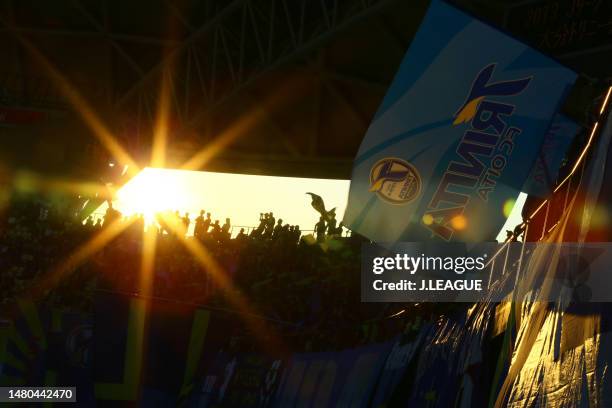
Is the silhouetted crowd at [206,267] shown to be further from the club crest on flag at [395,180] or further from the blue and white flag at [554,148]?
the blue and white flag at [554,148]

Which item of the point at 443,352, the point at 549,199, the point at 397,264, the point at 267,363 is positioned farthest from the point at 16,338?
the point at 549,199

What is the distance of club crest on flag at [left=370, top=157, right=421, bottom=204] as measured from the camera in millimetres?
9406

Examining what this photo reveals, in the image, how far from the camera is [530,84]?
8.82 m

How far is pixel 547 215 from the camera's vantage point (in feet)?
25.6

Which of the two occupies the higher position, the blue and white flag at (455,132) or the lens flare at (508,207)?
the blue and white flag at (455,132)

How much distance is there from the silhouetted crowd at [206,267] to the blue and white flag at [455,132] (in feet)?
4.57

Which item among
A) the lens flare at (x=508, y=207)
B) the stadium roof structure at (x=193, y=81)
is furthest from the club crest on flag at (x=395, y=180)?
the stadium roof structure at (x=193, y=81)

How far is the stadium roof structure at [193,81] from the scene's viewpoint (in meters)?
20.4

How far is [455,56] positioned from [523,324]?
10.5ft

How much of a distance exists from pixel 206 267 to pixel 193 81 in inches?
234

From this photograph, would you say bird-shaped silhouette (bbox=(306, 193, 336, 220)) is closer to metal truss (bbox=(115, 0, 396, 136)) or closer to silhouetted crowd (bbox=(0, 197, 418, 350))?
silhouetted crowd (bbox=(0, 197, 418, 350))

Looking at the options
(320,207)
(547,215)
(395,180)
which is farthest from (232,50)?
(547,215)

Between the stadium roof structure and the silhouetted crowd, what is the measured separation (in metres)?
2.32

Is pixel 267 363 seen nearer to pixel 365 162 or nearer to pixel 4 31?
pixel 365 162
